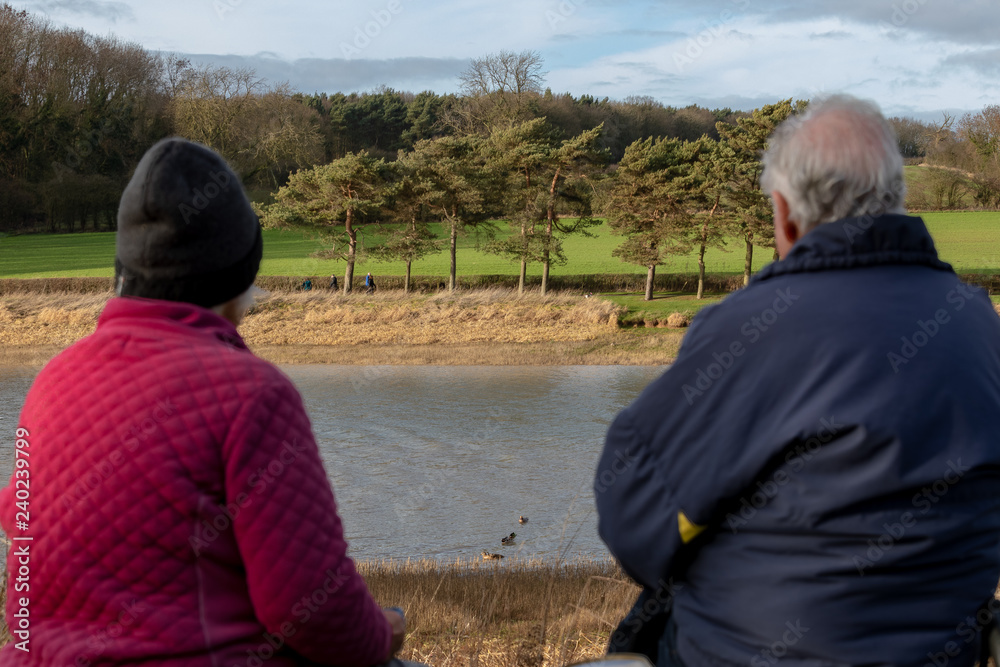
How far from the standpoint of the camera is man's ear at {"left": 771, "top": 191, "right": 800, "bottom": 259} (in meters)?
1.80

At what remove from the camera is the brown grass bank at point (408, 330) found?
25797 mm

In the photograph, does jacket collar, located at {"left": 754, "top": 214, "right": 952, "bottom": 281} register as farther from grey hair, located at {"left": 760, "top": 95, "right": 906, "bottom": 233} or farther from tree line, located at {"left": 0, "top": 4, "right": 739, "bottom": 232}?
tree line, located at {"left": 0, "top": 4, "right": 739, "bottom": 232}

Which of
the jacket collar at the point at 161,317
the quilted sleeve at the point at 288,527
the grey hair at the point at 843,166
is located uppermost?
the grey hair at the point at 843,166

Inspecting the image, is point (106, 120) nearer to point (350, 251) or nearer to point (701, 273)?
point (350, 251)

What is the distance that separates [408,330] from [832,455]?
88.1ft

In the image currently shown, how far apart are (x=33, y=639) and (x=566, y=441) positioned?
48.0 feet

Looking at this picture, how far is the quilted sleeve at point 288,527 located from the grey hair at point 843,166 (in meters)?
1.11

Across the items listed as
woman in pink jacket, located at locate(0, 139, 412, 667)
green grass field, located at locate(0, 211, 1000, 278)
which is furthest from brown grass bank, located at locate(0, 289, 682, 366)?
woman in pink jacket, located at locate(0, 139, 412, 667)

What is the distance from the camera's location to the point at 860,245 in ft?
5.31

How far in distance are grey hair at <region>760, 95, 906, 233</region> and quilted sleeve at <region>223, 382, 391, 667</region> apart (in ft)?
3.65

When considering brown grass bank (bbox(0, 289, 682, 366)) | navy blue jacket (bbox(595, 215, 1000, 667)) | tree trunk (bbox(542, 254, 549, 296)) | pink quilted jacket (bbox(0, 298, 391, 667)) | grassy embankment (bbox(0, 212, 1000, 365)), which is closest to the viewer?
pink quilted jacket (bbox(0, 298, 391, 667))

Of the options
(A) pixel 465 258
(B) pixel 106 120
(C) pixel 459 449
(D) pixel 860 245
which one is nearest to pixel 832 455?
(D) pixel 860 245

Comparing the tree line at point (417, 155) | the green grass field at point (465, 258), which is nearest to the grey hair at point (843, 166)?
the tree line at point (417, 155)

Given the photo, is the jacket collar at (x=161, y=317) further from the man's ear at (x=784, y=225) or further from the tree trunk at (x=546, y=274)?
the tree trunk at (x=546, y=274)
